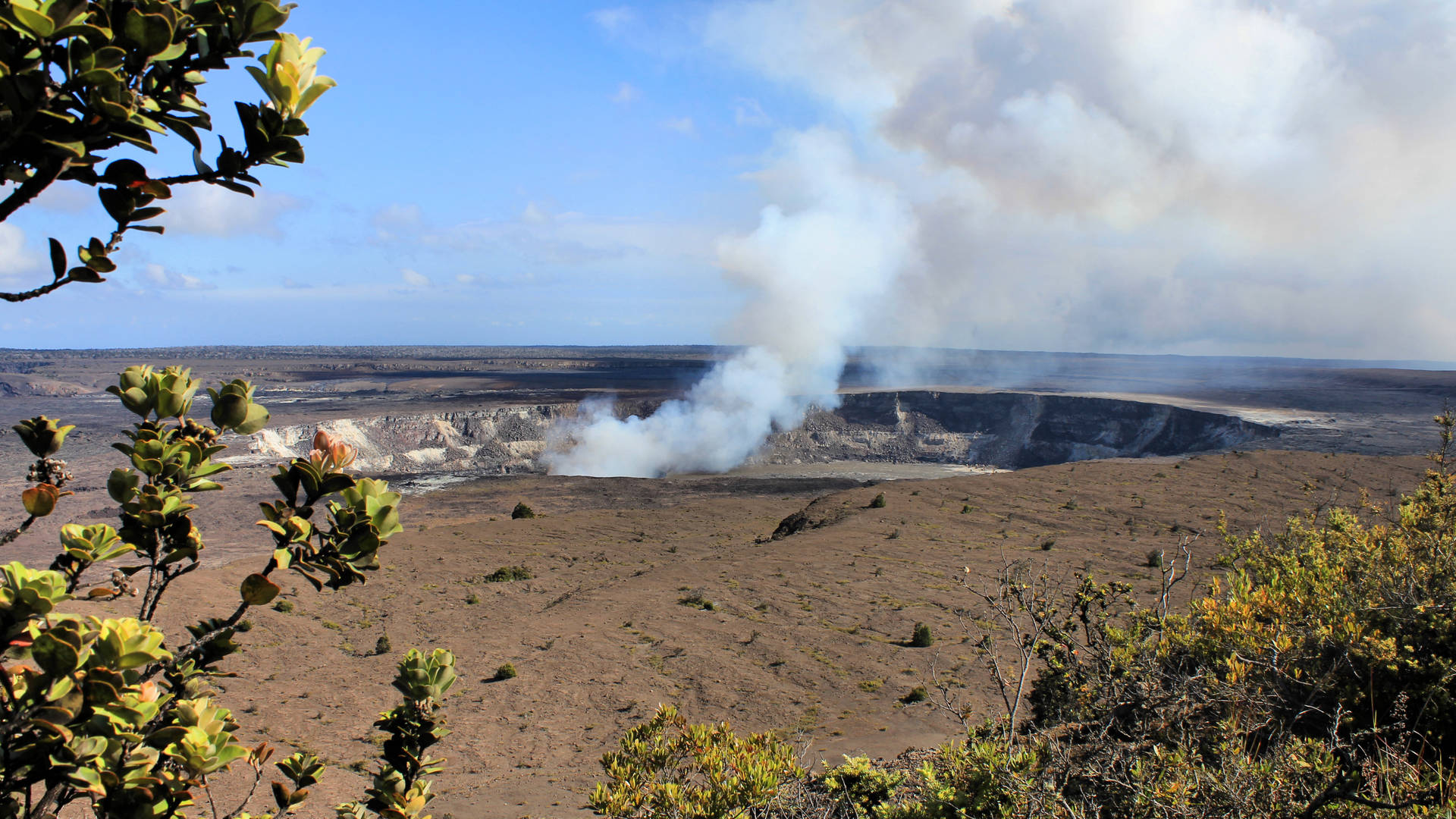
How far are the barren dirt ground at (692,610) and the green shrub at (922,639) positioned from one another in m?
0.27

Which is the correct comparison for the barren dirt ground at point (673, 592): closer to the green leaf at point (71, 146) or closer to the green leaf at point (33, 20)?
the green leaf at point (71, 146)

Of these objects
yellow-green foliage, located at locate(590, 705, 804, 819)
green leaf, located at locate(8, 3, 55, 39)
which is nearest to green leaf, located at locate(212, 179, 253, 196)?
green leaf, located at locate(8, 3, 55, 39)

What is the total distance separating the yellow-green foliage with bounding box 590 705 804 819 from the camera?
429 cm

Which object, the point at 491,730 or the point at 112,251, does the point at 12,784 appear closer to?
the point at 112,251

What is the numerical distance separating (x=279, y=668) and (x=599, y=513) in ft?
59.1

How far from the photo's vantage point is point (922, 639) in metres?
15.7

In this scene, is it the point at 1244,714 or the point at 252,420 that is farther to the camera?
the point at 1244,714

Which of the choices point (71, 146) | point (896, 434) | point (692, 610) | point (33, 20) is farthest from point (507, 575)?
point (896, 434)

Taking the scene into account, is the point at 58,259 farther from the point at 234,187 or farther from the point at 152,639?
the point at 152,639

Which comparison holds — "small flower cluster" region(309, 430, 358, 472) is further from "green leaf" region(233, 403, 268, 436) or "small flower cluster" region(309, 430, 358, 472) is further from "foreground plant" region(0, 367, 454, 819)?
"green leaf" region(233, 403, 268, 436)

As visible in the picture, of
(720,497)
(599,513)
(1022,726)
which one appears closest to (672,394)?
(720,497)

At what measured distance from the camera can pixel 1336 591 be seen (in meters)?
8.16

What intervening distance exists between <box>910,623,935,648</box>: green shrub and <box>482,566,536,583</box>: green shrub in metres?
12.5

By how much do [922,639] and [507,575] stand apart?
13216 mm
